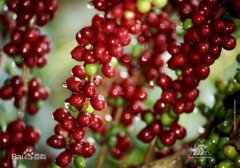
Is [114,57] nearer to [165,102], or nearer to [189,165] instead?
[165,102]

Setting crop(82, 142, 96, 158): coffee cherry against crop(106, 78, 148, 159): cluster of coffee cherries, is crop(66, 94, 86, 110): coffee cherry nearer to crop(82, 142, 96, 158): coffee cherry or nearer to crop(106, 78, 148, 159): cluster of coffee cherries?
crop(82, 142, 96, 158): coffee cherry

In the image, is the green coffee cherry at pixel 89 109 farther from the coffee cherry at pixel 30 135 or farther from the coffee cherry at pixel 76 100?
the coffee cherry at pixel 30 135

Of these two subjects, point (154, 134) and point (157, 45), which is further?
point (157, 45)

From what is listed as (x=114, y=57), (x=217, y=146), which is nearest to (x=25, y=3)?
(x=114, y=57)

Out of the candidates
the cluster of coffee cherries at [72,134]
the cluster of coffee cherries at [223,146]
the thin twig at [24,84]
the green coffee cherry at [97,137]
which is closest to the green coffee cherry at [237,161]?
the cluster of coffee cherries at [223,146]

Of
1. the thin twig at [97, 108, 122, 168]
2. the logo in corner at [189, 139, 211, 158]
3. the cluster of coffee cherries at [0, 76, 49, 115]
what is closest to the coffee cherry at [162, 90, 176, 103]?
the logo in corner at [189, 139, 211, 158]

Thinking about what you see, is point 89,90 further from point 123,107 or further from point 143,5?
point 123,107
